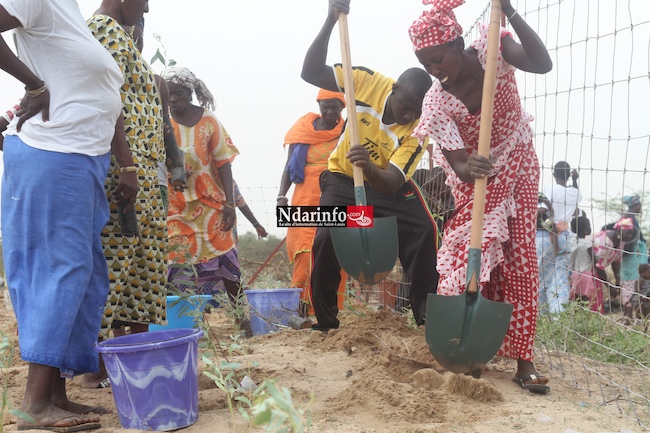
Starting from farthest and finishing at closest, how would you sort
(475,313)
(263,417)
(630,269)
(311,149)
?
(630,269) < (311,149) < (475,313) < (263,417)

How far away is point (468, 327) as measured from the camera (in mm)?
2754

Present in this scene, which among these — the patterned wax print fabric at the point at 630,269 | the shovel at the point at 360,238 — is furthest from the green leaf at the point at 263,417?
A: the patterned wax print fabric at the point at 630,269

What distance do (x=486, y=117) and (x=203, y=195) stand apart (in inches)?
103

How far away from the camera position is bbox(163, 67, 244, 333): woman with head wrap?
4.78 m

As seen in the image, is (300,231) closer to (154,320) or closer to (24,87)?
(154,320)

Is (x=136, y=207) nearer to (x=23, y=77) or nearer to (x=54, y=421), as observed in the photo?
(x=23, y=77)

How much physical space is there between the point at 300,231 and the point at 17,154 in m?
2.97

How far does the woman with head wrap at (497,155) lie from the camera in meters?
2.93

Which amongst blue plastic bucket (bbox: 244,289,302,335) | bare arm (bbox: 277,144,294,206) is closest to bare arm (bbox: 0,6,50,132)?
blue plastic bucket (bbox: 244,289,302,335)

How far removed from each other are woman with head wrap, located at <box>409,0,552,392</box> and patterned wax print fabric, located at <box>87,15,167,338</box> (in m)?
1.23

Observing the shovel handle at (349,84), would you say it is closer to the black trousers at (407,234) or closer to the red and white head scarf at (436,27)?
the black trousers at (407,234)

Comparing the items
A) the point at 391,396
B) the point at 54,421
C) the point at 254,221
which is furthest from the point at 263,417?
the point at 254,221

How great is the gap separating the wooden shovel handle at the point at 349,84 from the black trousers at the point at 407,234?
1.35 feet

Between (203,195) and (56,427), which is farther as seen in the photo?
(203,195)
